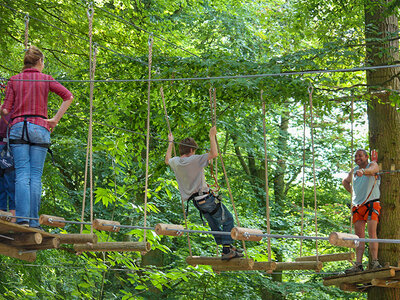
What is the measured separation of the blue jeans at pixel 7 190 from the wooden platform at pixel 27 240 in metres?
0.22

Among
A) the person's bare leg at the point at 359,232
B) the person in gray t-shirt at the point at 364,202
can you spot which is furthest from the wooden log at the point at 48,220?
the person's bare leg at the point at 359,232

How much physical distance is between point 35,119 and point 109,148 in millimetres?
4079

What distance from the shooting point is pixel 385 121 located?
8023 mm

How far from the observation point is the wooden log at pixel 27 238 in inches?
192

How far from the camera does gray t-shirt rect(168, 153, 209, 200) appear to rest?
565cm

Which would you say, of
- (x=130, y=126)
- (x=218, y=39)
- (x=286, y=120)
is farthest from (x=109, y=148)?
(x=286, y=120)

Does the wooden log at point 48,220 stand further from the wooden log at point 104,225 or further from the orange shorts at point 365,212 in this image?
the orange shorts at point 365,212

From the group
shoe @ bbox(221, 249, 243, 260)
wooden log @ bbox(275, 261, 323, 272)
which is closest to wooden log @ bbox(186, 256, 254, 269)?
shoe @ bbox(221, 249, 243, 260)

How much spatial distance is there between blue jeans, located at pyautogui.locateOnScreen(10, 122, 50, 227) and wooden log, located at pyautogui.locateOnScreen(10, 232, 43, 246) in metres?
0.15

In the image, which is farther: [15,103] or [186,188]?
[186,188]

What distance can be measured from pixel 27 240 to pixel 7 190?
436 millimetres

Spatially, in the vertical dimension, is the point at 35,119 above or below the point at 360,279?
above

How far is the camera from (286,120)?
14.1 metres

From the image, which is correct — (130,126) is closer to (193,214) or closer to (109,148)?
(109,148)
